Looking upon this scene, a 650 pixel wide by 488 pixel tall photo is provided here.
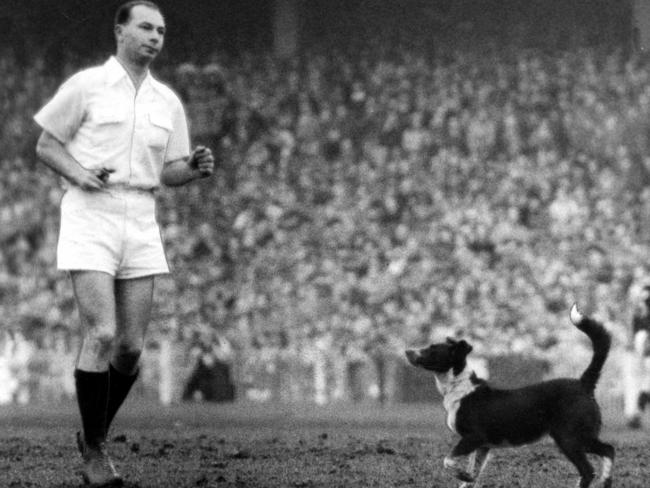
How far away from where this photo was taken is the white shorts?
6.80 metres

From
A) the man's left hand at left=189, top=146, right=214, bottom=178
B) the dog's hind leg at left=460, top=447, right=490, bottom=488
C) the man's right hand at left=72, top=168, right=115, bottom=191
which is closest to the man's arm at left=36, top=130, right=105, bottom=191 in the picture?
the man's right hand at left=72, top=168, right=115, bottom=191

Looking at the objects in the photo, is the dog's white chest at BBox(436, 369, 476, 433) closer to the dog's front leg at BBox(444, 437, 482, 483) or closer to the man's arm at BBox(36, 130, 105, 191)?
the dog's front leg at BBox(444, 437, 482, 483)

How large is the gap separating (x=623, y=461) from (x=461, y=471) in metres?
2.55

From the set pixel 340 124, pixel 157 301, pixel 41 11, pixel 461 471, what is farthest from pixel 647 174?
pixel 461 471

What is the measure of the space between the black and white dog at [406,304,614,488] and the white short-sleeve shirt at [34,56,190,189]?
1.76 m

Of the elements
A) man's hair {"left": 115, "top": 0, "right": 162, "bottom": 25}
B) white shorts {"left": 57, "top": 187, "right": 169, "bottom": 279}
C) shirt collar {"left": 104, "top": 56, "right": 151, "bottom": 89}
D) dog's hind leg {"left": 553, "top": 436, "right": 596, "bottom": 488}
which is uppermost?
man's hair {"left": 115, "top": 0, "right": 162, "bottom": 25}

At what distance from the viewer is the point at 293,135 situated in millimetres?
26281

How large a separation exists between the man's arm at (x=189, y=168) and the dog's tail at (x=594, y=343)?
1.83m

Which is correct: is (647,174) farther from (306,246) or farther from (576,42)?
(306,246)

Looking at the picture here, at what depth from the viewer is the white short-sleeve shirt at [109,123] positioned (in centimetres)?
684

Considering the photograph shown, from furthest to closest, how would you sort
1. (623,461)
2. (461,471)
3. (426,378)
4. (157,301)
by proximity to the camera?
(157,301)
(426,378)
(623,461)
(461,471)

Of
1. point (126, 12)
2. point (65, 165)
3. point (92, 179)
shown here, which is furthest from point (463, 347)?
point (126, 12)

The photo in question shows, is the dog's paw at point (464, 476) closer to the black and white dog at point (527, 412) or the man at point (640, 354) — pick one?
the black and white dog at point (527, 412)

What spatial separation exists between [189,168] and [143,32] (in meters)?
0.72
